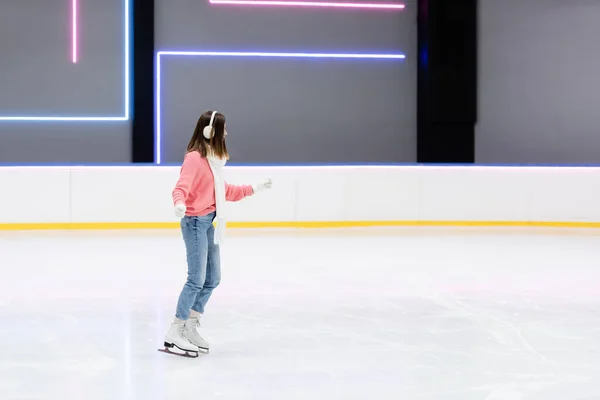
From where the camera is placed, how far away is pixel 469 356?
405 cm

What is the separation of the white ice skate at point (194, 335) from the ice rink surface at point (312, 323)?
0.11 m

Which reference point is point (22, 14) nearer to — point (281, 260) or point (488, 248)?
point (281, 260)

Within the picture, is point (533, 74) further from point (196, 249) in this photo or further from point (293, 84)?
point (196, 249)

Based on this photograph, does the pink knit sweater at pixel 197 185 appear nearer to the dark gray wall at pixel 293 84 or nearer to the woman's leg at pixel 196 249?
the woman's leg at pixel 196 249

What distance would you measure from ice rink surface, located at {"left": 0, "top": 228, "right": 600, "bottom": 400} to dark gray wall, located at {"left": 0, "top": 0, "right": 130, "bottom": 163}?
328cm

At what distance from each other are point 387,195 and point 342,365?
6.88m

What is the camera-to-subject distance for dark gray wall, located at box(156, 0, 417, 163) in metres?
11.9

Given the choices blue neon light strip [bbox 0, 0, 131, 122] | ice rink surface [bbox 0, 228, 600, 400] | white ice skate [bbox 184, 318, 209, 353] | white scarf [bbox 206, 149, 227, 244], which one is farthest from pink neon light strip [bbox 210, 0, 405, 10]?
white ice skate [bbox 184, 318, 209, 353]

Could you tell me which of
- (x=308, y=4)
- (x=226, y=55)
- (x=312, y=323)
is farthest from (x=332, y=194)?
(x=312, y=323)

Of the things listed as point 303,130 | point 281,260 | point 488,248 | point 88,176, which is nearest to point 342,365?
point 281,260

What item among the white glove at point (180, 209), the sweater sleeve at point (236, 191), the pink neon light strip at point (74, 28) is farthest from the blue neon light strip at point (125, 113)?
the white glove at point (180, 209)

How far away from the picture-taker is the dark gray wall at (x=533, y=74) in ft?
41.0

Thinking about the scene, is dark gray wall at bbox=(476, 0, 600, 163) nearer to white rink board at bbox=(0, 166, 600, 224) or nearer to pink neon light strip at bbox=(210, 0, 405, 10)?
pink neon light strip at bbox=(210, 0, 405, 10)

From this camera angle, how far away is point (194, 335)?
4133 millimetres
